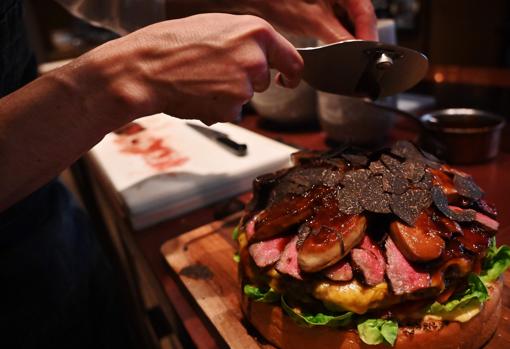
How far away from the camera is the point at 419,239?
0.88 meters

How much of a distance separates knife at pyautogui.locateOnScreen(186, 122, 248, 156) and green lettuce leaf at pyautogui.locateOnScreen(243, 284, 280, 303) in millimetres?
906

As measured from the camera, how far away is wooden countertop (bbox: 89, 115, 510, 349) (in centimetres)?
109

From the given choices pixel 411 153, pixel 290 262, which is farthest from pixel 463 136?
pixel 290 262

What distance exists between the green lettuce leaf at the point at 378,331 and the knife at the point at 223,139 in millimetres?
1091

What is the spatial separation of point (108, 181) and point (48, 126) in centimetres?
94

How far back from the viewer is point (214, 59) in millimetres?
864

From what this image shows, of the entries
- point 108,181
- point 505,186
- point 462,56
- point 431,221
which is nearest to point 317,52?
point 431,221

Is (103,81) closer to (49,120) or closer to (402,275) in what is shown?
(49,120)

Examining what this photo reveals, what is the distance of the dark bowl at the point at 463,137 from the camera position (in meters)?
1.60

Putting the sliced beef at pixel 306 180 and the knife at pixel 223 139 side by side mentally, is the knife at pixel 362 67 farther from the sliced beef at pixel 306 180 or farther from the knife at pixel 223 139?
the knife at pixel 223 139

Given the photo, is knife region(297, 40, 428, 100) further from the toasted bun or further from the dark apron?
the dark apron

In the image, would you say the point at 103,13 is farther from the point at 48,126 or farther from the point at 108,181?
the point at 48,126

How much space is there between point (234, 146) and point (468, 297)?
1206 millimetres

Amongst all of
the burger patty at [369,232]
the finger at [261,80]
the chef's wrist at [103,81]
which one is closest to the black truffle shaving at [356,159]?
the burger patty at [369,232]
